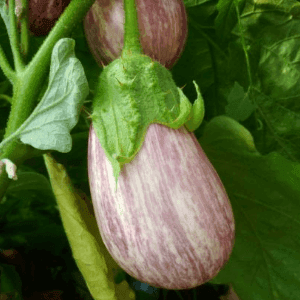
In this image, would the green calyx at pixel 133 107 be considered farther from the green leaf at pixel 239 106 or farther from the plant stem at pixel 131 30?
the green leaf at pixel 239 106

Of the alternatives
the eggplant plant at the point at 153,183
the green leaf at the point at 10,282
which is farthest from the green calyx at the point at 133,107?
the green leaf at the point at 10,282

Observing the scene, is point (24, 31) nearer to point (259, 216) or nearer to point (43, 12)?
point (43, 12)

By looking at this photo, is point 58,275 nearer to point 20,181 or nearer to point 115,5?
point 20,181

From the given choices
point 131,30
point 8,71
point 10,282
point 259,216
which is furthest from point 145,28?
point 10,282

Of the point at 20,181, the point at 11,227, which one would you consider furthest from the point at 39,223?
the point at 20,181

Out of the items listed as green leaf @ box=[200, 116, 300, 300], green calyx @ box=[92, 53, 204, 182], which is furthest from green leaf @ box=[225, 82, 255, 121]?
green calyx @ box=[92, 53, 204, 182]

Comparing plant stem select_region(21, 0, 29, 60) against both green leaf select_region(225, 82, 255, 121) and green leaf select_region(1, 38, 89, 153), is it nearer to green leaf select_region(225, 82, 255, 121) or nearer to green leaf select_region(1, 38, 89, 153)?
green leaf select_region(1, 38, 89, 153)
